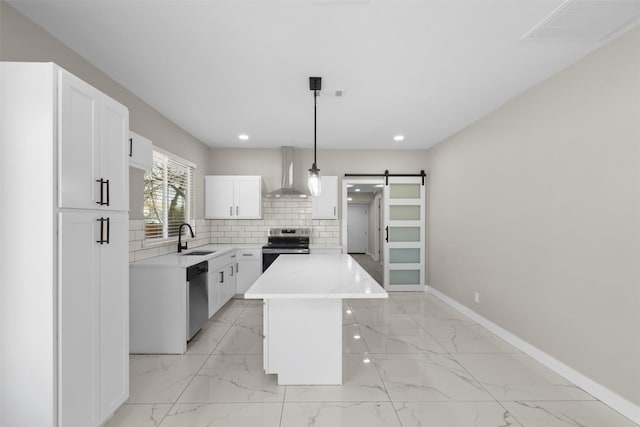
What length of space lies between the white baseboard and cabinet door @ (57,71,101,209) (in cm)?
372

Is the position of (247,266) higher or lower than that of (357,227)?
lower

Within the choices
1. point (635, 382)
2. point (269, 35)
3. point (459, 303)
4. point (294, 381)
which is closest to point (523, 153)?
point (635, 382)

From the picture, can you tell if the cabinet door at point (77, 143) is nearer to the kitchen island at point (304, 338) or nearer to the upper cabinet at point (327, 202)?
the kitchen island at point (304, 338)

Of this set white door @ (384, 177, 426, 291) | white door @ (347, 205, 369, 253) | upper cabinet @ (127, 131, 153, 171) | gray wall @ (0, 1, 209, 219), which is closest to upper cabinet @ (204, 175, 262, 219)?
gray wall @ (0, 1, 209, 219)

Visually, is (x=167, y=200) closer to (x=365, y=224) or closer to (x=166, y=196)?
(x=166, y=196)

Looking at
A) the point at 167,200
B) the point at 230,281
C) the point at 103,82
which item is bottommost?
the point at 230,281

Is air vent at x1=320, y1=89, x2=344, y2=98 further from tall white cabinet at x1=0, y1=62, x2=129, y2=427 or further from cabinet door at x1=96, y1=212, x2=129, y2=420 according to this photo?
cabinet door at x1=96, y1=212, x2=129, y2=420

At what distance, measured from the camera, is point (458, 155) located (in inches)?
174

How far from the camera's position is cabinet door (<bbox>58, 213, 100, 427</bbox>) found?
152 centimetres

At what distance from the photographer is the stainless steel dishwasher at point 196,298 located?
3.07 m

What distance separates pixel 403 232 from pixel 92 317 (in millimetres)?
4763

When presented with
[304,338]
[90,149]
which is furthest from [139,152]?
[304,338]

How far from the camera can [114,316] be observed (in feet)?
6.26

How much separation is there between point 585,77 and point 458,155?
6.72 feet
